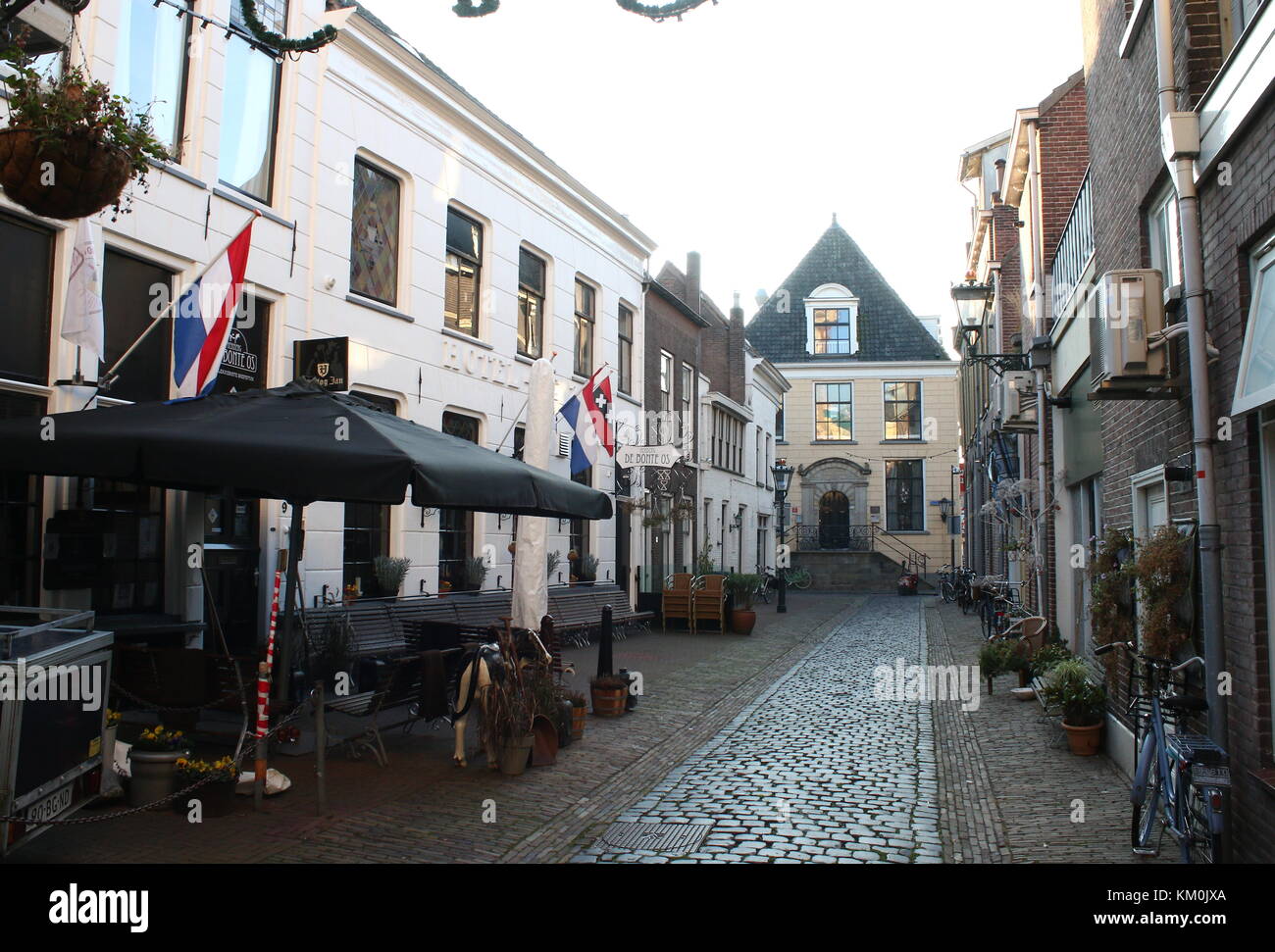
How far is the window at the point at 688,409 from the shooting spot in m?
24.0

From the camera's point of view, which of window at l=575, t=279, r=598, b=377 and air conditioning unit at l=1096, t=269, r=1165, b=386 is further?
window at l=575, t=279, r=598, b=377

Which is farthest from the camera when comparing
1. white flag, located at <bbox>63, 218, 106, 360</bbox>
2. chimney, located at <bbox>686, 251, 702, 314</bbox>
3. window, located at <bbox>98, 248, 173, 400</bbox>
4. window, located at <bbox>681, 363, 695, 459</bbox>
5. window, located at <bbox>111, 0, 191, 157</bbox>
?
chimney, located at <bbox>686, 251, 702, 314</bbox>

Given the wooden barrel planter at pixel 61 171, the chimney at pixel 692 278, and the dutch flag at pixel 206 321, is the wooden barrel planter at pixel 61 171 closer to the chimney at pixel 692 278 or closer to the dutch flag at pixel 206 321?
the dutch flag at pixel 206 321

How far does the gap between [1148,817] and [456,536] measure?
1044cm

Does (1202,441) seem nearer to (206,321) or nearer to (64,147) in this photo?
(64,147)

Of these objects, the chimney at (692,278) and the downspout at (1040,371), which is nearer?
the downspout at (1040,371)

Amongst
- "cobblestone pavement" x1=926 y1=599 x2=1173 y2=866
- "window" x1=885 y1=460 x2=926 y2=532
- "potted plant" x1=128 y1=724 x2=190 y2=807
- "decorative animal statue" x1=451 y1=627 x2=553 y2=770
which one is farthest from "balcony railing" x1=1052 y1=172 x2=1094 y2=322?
"window" x1=885 y1=460 x2=926 y2=532

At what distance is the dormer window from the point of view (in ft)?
138

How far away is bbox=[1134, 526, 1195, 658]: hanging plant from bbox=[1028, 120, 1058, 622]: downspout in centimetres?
634

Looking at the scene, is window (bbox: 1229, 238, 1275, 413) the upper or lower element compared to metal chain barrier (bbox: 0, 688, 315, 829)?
upper

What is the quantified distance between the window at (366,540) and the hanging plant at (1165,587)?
8.38 m

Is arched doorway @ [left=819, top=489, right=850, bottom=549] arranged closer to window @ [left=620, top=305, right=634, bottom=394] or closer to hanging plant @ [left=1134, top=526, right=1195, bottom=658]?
window @ [left=620, top=305, right=634, bottom=394]

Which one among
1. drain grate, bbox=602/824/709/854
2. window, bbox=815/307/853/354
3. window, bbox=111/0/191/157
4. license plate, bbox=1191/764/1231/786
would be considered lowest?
drain grate, bbox=602/824/709/854

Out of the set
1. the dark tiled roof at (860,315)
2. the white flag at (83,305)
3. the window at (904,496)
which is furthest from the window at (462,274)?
the window at (904,496)
